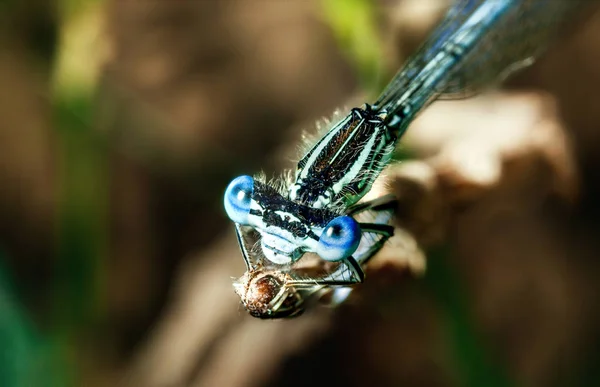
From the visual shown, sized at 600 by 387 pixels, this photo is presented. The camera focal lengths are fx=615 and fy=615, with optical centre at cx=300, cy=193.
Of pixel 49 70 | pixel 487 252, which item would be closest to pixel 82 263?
pixel 49 70

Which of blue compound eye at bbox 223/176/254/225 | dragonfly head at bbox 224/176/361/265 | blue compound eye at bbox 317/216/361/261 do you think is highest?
blue compound eye at bbox 223/176/254/225

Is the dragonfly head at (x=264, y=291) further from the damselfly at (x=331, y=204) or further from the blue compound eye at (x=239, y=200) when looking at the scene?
the blue compound eye at (x=239, y=200)

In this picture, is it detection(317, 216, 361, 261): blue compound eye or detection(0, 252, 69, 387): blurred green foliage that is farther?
detection(0, 252, 69, 387): blurred green foliage

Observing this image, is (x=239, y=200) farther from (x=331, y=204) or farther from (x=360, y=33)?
(x=360, y=33)

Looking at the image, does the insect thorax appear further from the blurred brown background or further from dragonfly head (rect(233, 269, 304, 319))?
dragonfly head (rect(233, 269, 304, 319))

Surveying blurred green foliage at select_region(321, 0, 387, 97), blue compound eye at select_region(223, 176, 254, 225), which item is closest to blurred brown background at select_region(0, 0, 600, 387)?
blurred green foliage at select_region(321, 0, 387, 97)

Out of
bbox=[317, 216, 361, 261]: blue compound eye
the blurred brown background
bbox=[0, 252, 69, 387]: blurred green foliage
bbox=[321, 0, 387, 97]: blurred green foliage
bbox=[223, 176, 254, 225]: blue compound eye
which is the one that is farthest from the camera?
bbox=[321, 0, 387, 97]: blurred green foliage

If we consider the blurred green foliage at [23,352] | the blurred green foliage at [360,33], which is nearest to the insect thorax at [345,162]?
the blurred green foliage at [360,33]
